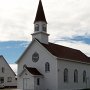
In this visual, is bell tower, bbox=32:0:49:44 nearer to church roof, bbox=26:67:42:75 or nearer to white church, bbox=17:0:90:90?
white church, bbox=17:0:90:90

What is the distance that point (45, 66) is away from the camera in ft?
175

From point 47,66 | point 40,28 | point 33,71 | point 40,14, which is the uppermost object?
point 40,14

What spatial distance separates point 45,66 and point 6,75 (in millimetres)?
26952

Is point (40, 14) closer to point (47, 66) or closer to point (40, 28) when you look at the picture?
point (40, 28)

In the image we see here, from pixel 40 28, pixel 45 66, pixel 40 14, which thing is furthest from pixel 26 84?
pixel 40 14

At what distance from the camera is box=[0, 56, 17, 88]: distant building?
253 ft

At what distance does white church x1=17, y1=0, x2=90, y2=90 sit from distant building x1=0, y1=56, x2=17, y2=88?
19872 mm

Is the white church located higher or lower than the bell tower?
lower

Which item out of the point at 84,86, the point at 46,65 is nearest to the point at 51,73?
the point at 46,65

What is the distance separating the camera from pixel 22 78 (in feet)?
178

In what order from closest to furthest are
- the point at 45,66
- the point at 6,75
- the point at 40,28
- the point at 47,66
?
the point at 47,66
the point at 45,66
the point at 40,28
the point at 6,75

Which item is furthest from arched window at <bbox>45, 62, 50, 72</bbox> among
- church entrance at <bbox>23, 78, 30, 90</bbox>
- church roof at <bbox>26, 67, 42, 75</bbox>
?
church entrance at <bbox>23, 78, 30, 90</bbox>

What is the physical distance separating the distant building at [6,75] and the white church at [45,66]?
65.2 ft

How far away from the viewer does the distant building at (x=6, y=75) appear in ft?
253
